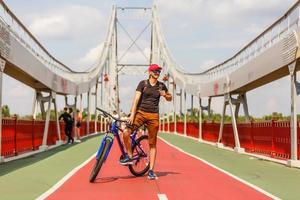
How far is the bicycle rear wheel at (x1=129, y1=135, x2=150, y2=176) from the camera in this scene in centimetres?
1125

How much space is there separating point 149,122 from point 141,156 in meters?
0.72

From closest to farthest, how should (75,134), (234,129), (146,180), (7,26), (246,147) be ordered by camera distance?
(146,180)
(7,26)
(246,147)
(234,129)
(75,134)

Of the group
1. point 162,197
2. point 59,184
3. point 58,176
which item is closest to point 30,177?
point 58,176

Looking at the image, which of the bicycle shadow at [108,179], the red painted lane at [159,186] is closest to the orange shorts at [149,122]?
the red painted lane at [159,186]

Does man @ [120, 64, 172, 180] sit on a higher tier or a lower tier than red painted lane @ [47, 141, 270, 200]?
higher

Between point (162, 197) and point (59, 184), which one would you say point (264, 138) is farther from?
point (162, 197)

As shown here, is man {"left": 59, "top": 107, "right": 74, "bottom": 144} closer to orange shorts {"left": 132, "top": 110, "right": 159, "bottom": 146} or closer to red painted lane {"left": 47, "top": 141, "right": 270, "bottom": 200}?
red painted lane {"left": 47, "top": 141, "right": 270, "bottom": 200}

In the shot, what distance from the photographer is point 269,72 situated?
17406 millimetres

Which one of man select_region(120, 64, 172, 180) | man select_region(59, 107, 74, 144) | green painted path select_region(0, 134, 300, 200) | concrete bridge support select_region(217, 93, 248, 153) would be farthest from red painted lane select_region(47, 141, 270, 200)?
man select_region(59, 107, 74, 144)

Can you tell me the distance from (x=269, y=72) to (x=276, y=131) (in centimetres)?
173

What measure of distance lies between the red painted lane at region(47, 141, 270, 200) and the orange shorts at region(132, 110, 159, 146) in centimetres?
78

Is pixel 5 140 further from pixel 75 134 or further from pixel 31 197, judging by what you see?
pixel 75 134

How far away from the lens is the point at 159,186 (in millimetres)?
9852

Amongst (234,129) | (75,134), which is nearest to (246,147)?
(234,129)
